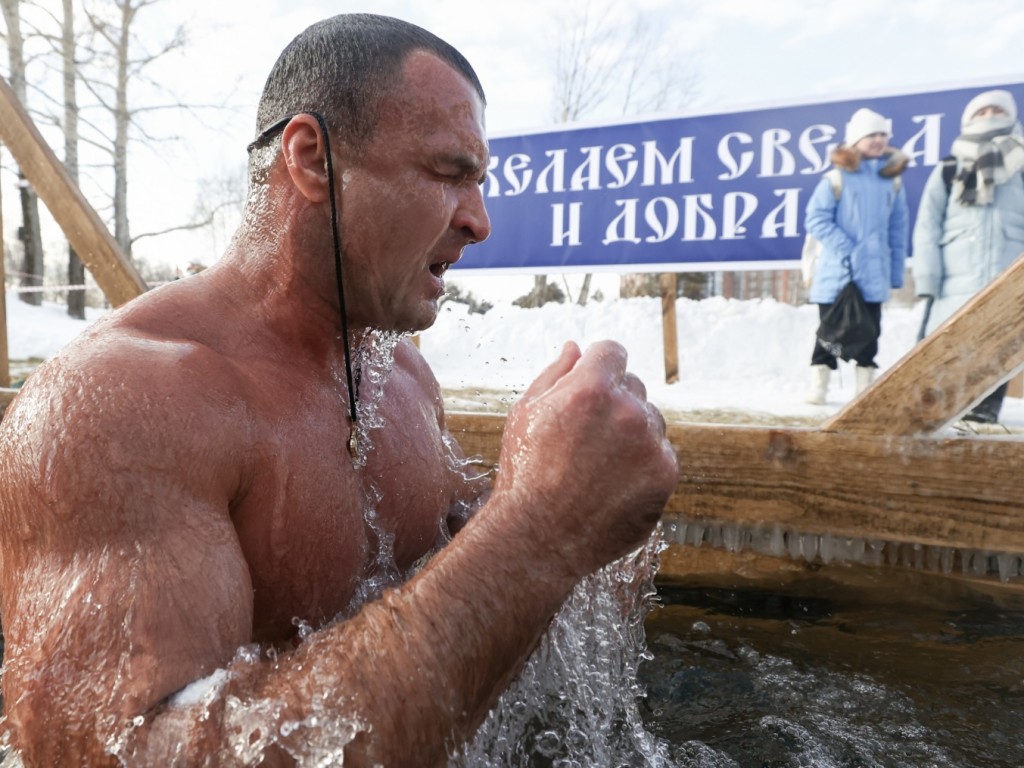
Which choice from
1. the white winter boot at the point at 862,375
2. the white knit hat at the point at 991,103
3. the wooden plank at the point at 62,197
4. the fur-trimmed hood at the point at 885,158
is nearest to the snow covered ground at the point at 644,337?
the white winter boot at the point at 862,375

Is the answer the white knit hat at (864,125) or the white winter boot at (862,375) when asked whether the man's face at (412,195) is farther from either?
the white winter boot at (862,375)

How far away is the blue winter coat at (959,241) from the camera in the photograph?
5148 millimetres

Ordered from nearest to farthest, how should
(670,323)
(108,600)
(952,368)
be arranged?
(108,600), (952,368), (670,323)

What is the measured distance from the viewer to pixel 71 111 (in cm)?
1723

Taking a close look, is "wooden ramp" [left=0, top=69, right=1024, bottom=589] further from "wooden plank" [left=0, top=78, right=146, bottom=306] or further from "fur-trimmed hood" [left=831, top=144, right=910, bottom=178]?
"fur-trimmed hood" [left=831, top=144, right=910, bottom=178]

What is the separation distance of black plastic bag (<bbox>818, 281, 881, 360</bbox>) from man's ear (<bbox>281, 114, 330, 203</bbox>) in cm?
535

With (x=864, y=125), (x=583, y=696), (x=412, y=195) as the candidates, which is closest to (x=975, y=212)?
(x=864, y=125)

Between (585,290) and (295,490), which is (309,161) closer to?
(295,490)

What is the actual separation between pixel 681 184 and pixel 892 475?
156 inches

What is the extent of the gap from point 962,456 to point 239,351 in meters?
2.00

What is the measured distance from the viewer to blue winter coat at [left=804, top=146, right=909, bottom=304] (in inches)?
214

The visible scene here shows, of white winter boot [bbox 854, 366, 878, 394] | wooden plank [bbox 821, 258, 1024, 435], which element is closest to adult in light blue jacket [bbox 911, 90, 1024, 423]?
white winter boot [bbox 854, 366, 878, 394]

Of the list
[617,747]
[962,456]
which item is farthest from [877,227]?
[617,747]

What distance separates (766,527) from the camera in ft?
8.10
